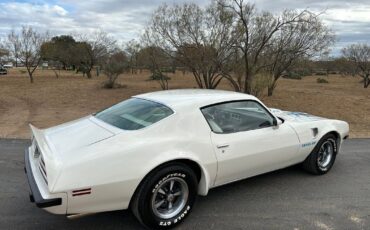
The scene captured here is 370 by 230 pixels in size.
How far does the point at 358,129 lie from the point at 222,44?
7120 millimetres

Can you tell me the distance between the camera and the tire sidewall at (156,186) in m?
3.29

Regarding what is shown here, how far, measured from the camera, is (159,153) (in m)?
3.37

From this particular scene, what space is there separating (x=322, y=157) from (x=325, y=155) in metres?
0.08

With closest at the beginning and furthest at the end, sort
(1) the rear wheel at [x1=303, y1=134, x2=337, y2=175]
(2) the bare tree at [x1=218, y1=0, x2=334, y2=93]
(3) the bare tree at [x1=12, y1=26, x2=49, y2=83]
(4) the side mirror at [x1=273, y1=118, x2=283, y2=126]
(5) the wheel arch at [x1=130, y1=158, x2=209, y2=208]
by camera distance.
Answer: (5) the wheel arch at [x1=130, y1=158, x2=209, y2=208] < (4) the side mirror at [x1=273, y1=118, x2=283, y2=126] < (1) the rear wheel at [x1=303, y1=134, x2=337, y2=175] < (2) the bare tree at [x1=218, y1=0, x2=334, y2=93] < (3) the bare tree at [x1=12, y1=26, x2=49, y2=83]

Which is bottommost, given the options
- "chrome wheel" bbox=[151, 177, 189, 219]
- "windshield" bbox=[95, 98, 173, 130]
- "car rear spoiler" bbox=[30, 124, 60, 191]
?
"chrome wheel" bbox=[151, 177, 189, 219]

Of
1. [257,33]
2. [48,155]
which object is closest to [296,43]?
[257,33]

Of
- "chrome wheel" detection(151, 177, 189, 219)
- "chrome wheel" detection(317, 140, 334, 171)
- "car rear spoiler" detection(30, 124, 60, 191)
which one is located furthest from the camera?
"chrome wheel" detection(317, 140, 334, 171)

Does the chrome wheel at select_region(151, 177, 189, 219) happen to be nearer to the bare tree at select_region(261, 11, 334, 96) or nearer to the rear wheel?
the rear wheel

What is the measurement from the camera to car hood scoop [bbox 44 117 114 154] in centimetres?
338

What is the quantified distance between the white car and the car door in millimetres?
12

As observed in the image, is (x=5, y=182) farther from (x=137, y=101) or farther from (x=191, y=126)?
(x=191, y=126)

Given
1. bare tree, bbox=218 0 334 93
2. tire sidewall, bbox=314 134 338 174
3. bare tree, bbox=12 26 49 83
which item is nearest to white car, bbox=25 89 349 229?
tire sidewall, bbox=314 134 338 174

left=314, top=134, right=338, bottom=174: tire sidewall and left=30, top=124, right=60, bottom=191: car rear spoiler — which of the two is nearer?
left=30, top=124, right=60, bottom=191: car rear spoiler

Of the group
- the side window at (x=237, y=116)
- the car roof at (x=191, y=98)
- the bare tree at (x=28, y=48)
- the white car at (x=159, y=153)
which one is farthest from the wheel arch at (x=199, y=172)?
the bare tree at (x=28, y=48)
